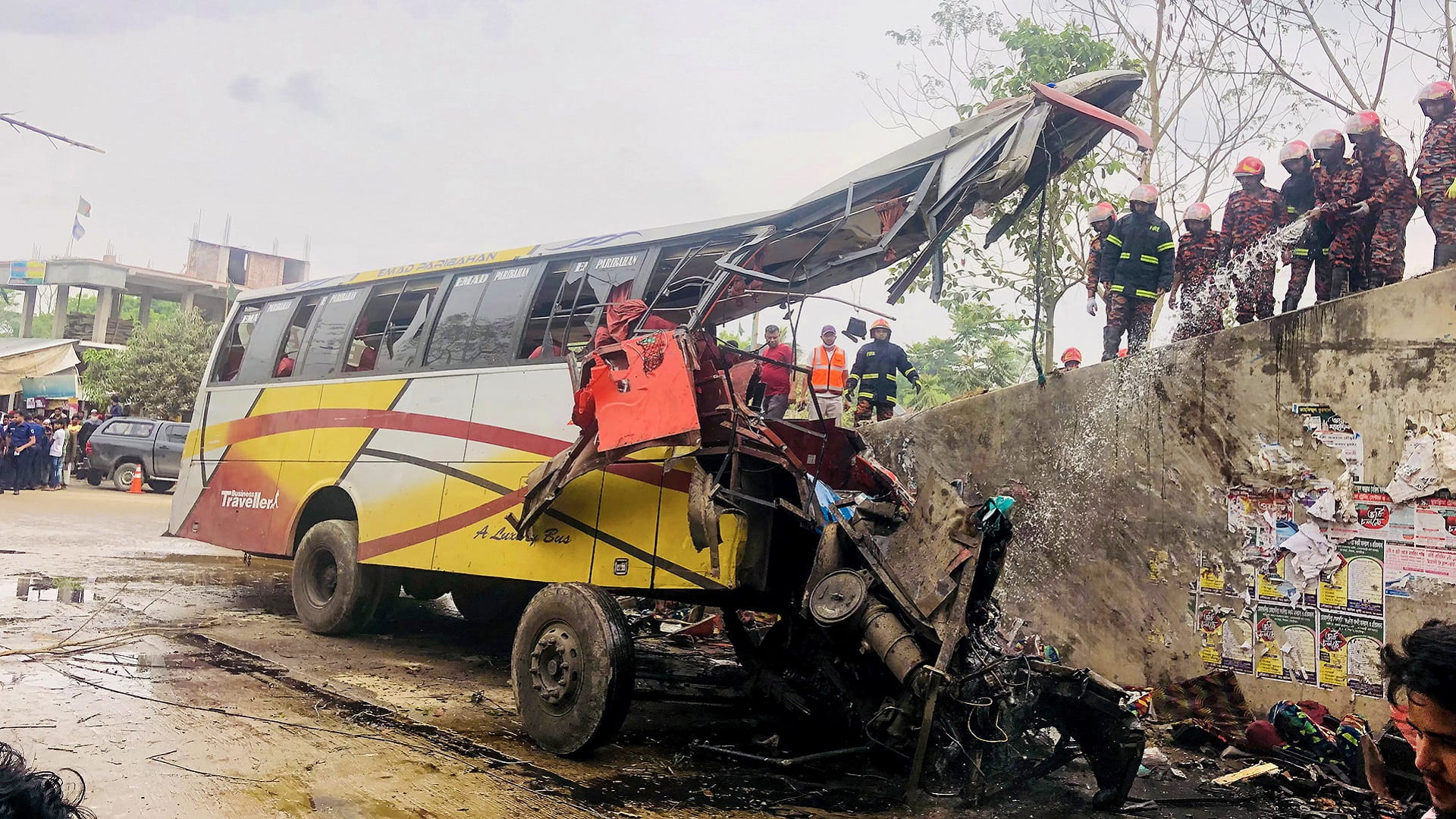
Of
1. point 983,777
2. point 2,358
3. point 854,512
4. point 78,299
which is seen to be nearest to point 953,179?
point 854,512

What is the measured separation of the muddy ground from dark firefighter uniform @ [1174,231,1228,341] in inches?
142

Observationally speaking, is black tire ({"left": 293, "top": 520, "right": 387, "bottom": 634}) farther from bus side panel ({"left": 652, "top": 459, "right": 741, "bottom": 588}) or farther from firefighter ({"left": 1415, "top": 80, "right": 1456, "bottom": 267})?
firefighter ({"left": 1415, "top": 80, "right": 1456, "bottom": 267})

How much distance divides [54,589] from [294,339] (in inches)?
127

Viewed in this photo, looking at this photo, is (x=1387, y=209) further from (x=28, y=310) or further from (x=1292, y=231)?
(x=28, y=310)

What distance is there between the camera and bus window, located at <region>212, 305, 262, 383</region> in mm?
9094

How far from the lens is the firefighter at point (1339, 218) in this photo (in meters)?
6.21

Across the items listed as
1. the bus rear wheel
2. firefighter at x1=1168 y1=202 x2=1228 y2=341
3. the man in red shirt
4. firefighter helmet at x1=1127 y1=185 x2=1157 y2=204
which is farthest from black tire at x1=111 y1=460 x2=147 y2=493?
firefighter at x1=1168 y1=202 x2=1228 y2=341

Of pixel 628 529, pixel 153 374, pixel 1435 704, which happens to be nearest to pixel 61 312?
pixel 153 374

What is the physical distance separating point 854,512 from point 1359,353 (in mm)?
3127

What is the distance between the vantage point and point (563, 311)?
6.38m

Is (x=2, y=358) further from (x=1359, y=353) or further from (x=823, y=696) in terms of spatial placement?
(x=1359, y=353)

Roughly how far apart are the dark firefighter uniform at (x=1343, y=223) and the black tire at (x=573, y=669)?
5.21m

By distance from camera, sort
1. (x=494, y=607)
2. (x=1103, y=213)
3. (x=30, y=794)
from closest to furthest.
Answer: (x=30, y=794) → (x=1103, y=213) → (x=494, y=607)

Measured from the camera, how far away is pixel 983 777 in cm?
430
